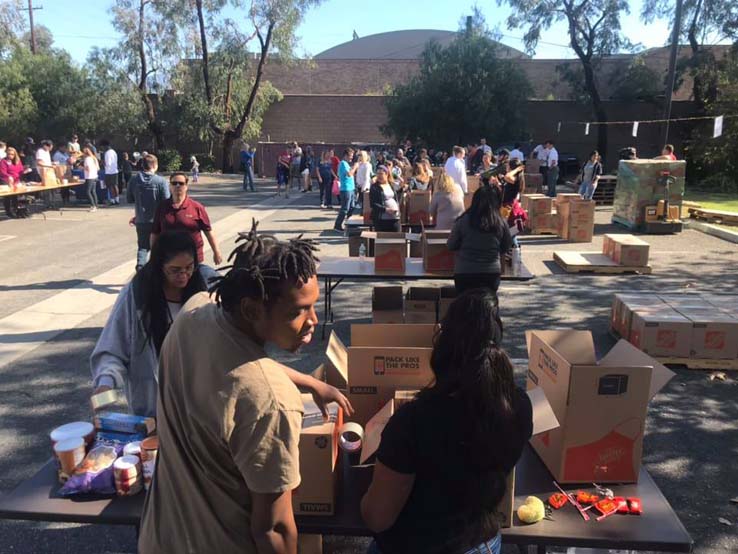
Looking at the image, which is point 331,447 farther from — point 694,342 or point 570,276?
point 570,276

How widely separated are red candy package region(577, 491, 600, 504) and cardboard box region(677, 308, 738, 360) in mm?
4046

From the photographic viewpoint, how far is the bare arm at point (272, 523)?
55.1 inches

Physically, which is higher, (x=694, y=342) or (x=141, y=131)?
(x=141, y=131)

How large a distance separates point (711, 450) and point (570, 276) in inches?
201

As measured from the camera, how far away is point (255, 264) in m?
1.53

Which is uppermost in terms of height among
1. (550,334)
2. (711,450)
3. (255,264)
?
(255,264)

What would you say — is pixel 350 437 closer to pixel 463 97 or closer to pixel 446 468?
pixel 446 468

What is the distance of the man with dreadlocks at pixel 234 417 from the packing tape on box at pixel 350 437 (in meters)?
0.86

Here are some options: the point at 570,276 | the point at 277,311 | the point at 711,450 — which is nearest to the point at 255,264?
A: the point at 277,311

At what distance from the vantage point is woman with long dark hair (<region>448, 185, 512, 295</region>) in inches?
207

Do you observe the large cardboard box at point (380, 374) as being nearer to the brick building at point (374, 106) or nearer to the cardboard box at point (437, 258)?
the cardboard box at point (437, 258)

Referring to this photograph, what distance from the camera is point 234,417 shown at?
1345 mm

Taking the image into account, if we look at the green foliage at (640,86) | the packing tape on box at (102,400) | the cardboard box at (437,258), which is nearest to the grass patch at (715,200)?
the green foliage at (640,86)

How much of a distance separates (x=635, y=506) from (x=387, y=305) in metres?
4.30
